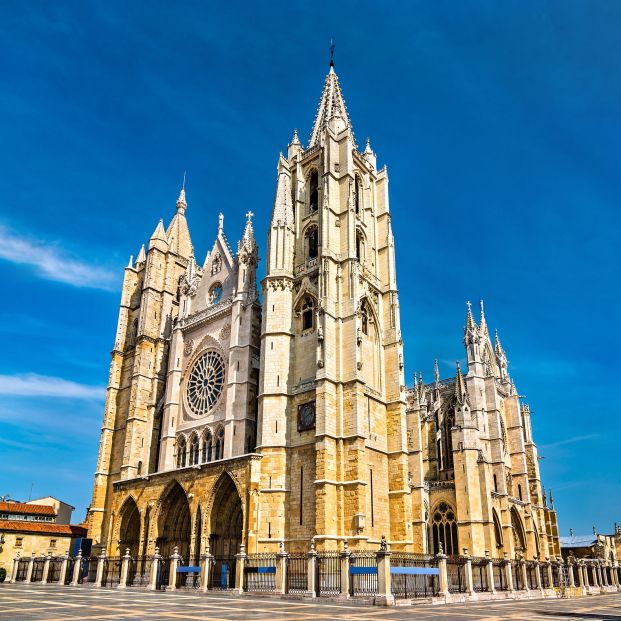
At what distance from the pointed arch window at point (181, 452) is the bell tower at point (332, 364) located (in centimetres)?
834

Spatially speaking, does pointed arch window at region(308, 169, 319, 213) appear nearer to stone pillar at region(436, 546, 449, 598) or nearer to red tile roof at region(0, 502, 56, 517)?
stone pillar at region(436, 546, 449, 598)

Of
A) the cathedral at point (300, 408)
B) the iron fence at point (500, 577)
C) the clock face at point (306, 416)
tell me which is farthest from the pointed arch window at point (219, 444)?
the iron fence at point (500, 577)

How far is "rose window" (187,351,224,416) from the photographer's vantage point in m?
35.9

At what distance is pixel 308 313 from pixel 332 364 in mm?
4309

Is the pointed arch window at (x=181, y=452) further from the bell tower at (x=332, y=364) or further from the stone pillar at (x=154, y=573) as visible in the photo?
the stone pillar at (x=154, y=573)

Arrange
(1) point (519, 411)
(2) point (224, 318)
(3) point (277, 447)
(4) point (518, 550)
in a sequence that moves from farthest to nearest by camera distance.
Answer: (1) point (519, 411), (4) point (518, 550), (2) point (224, 318), (3) point (277, 447)

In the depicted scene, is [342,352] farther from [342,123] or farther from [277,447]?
[342,123]

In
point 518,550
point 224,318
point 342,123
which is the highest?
point 342,123

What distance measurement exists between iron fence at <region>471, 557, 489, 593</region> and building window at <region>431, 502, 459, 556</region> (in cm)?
1540

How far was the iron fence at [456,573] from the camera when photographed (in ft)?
71.7

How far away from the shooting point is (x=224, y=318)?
37.1 m

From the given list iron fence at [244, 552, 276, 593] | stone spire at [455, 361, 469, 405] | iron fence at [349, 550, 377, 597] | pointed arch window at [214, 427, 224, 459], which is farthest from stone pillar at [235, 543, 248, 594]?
stone spire at [455, 361, 469, 405]

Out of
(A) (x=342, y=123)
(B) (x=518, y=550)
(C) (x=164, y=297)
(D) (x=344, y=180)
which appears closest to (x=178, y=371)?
(C) (x=164, y=297)

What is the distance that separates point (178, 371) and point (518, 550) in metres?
28.8
